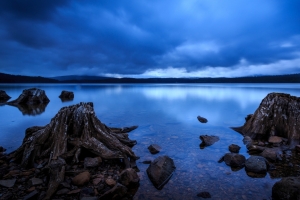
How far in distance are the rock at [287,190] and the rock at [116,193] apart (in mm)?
4484

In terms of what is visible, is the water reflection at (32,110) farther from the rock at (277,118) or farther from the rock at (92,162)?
the rock at (277,118)

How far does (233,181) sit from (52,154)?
7107 millimetres

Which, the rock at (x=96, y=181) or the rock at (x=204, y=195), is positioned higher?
the rock at (x=96, y=181)

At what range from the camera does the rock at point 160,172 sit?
238 inches

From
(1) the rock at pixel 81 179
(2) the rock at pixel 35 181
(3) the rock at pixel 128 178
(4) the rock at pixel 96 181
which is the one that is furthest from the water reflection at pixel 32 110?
(3) the rock at pixel 128 178

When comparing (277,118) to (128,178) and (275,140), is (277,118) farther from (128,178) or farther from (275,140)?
(128,178)

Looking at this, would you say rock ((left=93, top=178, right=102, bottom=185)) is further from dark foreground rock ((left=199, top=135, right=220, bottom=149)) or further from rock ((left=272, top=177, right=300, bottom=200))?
dark foreground rock ((left=199, top=135, right=220, bottom=149))

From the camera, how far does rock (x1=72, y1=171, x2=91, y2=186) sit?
568cm

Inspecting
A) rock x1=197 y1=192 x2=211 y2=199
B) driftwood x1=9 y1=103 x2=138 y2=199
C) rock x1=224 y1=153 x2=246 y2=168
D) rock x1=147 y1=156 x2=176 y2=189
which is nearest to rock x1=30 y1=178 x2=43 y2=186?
driftwood x1=9 y1=103 x2=138 y2=199

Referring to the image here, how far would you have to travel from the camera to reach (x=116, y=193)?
5.11m

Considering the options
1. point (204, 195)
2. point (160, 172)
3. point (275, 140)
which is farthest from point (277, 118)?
point (160, 172)

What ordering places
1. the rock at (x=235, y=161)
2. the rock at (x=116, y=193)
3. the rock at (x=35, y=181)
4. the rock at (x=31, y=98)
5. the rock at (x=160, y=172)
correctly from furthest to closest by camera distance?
the rock at (x=31, y=98) → the rock at (x=235, y=161) → the rock at (x=160, y=172) → the rock at (x=35, y=181) → the rock at (x=116, y=193)

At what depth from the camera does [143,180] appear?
6281 millimetres

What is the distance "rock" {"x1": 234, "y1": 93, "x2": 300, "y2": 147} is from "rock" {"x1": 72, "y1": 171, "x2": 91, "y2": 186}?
10.4m
